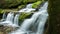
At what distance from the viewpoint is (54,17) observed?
3.63m

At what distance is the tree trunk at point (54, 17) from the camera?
3.57 m

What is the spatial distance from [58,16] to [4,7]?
9.80 m

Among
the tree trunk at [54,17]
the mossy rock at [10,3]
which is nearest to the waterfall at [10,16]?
the mossy rock at [10,3]

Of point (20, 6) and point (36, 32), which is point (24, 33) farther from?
point (20, 6)

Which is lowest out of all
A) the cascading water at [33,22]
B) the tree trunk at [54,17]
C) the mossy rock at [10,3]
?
the cascading water at [33,22]

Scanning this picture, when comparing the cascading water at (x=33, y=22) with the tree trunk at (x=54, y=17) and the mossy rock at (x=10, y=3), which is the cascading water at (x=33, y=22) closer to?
the tree trunk at (x=54, y=17)

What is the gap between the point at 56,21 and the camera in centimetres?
361

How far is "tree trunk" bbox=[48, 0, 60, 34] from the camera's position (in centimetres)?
357

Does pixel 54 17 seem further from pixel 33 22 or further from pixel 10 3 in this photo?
pixel 10 3

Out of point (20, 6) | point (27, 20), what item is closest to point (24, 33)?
point (27, 20)

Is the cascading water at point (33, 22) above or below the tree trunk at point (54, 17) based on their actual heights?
below

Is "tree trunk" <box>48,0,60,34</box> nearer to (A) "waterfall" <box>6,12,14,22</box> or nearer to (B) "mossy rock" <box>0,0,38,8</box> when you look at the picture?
(A) "waterfall" <box>6,12,14,22</box>

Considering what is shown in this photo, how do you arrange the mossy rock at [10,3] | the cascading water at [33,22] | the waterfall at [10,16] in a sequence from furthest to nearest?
1. the mossy rock at [10,3]
2. the waterfall at [10,16]
3. the cascading water at [33,22]

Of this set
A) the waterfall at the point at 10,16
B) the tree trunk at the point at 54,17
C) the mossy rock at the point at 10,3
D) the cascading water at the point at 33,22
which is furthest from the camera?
the mossy rock at the point at 10,3
